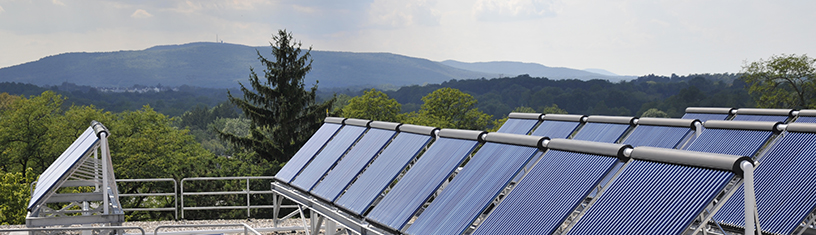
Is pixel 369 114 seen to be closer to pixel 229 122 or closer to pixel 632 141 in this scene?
pixel 632 141

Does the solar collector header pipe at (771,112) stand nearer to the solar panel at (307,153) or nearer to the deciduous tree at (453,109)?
the solar panel at (307,153)

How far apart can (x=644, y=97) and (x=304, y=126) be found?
370 feet

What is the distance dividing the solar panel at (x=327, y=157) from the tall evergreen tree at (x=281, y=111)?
30221 millimetres

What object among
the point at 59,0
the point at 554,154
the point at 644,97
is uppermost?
the point at 59,0

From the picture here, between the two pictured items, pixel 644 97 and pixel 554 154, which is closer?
pixel 554 154

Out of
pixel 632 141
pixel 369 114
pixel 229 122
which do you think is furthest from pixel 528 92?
pixel 632 141

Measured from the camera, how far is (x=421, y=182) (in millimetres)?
7055

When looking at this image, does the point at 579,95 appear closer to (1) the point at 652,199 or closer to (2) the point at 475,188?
(2) the point at 475,188

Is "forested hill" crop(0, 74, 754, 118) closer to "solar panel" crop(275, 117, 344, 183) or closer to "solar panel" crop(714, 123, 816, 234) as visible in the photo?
"solar panel" crop(275, 117, 344, 183)

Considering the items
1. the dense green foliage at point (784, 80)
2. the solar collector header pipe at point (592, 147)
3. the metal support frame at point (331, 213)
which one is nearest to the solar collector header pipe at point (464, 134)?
the solar collector header pipe at point (592, 147)

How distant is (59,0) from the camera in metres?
165

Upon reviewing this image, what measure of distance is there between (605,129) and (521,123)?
129 inches

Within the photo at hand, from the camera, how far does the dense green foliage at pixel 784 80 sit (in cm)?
6375

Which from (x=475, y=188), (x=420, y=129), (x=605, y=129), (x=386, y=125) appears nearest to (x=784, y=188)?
(x=475, y=188)
